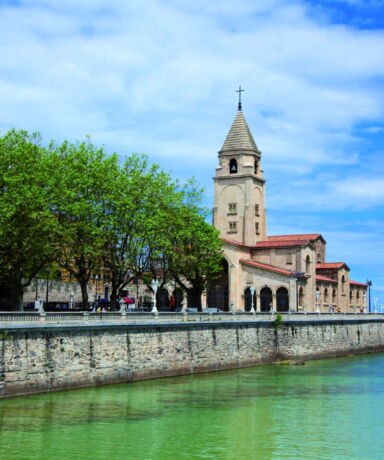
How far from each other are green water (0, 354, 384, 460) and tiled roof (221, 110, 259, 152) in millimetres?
52206

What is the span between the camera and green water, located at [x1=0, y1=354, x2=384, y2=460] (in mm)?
26297

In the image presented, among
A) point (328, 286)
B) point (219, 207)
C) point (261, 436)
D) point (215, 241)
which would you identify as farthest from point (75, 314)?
point (328, 286)

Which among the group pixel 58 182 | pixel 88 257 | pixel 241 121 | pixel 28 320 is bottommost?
pixel 28 320

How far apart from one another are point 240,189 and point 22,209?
49759 mm

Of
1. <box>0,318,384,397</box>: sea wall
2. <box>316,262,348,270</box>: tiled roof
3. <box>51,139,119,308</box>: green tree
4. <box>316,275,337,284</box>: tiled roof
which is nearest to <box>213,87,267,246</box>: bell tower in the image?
<box>316,275,337,284</box>: tiled roof

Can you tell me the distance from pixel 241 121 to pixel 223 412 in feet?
214

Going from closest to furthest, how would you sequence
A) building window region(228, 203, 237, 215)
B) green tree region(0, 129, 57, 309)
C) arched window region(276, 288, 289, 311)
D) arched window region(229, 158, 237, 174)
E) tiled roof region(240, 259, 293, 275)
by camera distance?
1. green tree region(0, 129, 57, 309)
2. arched window region(276, 288, 289, 311)
3. tiled roof region(240, 259, 293, 275)
4. arched window region(229, 158, 237, 174)
5. building window region(228, 203, 237, 215)

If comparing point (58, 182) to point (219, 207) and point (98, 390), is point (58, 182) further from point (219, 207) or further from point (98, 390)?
point (219, 207)

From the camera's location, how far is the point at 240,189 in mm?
93688

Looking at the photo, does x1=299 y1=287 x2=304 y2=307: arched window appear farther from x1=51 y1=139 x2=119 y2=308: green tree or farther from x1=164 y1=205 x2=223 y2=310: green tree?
x1=51 y1=139 x2=119 y2=308: green tree

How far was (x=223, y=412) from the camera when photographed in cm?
3403

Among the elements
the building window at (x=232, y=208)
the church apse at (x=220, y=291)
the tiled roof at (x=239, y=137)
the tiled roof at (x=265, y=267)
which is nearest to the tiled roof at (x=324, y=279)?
the tiled roof at (x=265, y=267)

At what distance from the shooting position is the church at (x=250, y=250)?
86.3 meters

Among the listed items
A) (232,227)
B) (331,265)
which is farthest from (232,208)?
(331,265)
